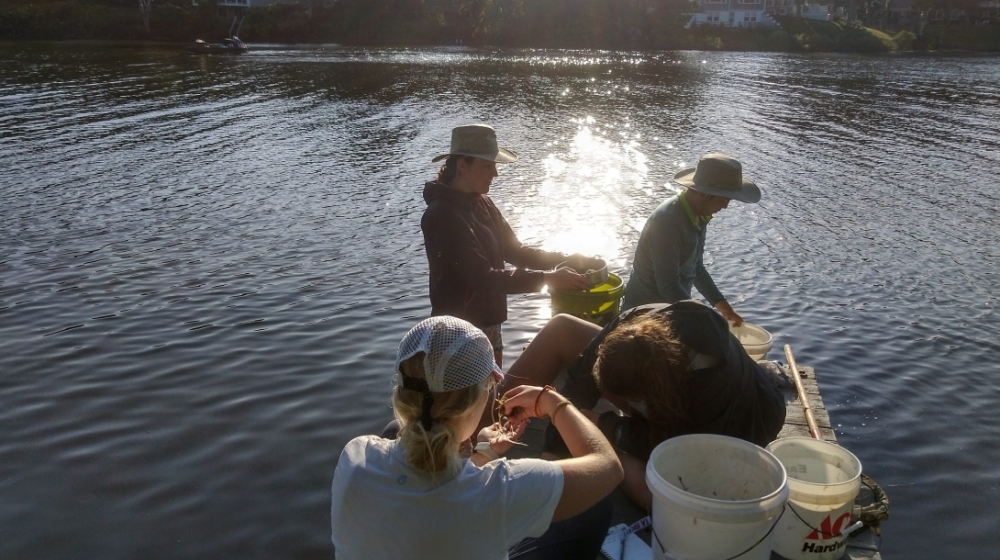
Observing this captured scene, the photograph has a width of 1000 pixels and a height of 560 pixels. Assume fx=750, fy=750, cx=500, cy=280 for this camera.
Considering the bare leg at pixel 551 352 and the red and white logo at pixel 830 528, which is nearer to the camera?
the red and white logo at pixel 830 528

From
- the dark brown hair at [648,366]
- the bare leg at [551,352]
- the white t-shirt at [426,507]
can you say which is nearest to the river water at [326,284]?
the bare leg at [551,352]

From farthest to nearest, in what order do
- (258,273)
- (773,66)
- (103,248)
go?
(773,66) → (103,248) → (258,273)

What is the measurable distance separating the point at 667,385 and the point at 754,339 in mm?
2783

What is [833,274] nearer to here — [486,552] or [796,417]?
[796,417]

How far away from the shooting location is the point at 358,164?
20.2m

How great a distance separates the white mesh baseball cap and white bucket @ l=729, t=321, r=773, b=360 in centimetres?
372

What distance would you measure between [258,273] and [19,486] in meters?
5.63

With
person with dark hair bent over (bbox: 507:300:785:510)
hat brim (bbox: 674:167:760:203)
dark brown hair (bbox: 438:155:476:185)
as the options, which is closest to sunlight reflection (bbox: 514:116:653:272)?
hat brim (bbox: 674:167:760:203)

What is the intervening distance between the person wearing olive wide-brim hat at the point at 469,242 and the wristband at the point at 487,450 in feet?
4.93

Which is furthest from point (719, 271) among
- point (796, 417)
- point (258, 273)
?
point (258, 273)

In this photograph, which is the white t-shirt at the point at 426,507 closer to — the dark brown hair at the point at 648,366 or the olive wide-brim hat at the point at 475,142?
the dark brown hair at the point at 648,366

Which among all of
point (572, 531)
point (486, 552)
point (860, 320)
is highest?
point (486, 552)

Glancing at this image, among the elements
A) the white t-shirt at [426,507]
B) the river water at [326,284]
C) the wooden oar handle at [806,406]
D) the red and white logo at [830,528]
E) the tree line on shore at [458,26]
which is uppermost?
the tree line on shore at [458,26]

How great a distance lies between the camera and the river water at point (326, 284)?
253 inches
